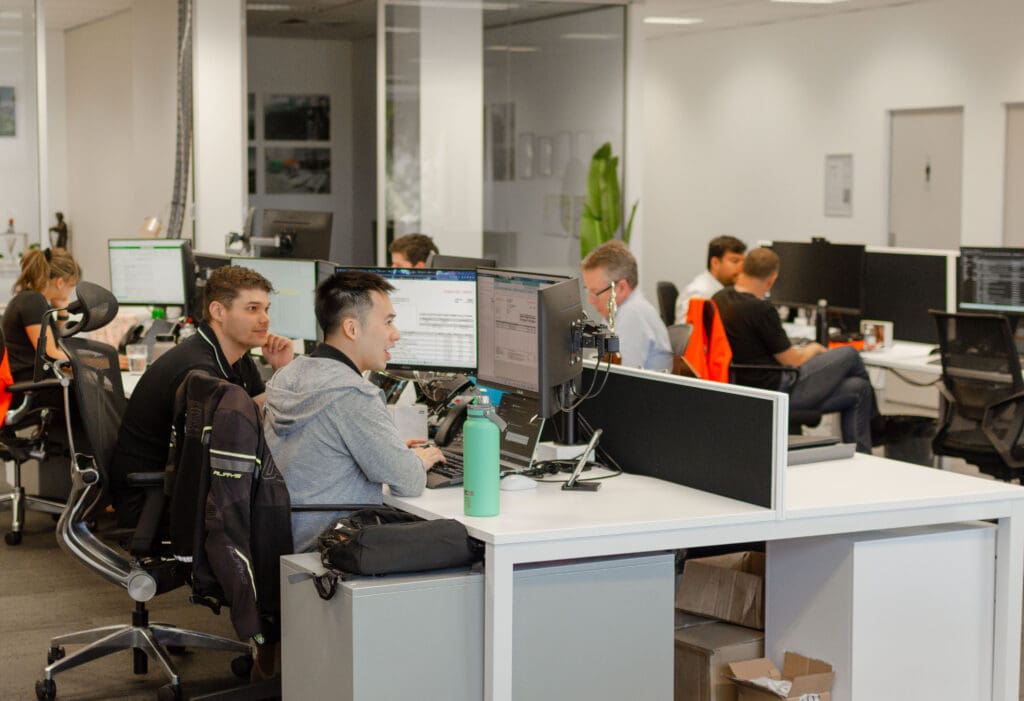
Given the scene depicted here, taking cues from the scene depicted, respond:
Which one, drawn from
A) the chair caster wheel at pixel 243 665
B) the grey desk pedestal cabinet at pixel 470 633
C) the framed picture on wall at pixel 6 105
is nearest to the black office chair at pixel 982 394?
the grey desk pedestal cabinet at pixel 470 633

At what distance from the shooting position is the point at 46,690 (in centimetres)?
370

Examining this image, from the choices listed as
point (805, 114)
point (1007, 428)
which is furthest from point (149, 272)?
point (805, 114)

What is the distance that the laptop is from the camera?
335 cm

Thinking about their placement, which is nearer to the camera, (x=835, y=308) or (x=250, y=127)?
(x=835, y=308)

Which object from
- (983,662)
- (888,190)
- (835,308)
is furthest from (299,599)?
(888,190)

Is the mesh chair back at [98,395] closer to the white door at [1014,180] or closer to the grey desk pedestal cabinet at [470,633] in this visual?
the grey desk pedestal cabinet at [470,633]

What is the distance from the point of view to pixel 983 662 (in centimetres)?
329

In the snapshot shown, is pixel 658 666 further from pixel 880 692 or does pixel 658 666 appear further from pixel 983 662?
pixel 983 662

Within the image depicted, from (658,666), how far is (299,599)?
801mm

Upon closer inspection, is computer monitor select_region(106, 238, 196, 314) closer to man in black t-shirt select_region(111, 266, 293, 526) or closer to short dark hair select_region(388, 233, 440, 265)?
short dark hair select_region(388, 233, 440, 265)

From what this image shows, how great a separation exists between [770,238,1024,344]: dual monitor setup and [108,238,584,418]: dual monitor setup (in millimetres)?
2494

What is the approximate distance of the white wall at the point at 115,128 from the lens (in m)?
8.72

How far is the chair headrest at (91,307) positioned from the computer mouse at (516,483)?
50.4 inches

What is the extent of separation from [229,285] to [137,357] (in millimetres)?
1626
